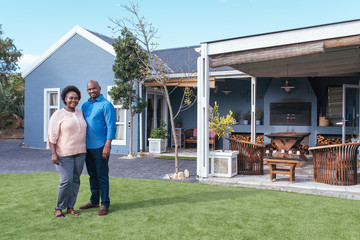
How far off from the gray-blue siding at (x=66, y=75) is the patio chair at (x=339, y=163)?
265 inches

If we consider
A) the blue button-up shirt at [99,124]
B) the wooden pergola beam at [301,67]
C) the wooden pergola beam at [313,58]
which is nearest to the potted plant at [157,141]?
the wooden pergola beam at [301,67]

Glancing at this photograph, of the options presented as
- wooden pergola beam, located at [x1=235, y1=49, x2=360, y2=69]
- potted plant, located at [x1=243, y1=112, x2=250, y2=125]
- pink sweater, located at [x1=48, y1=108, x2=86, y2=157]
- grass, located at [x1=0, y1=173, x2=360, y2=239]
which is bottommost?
grass, located at [x1=0, y1=173, x2=360, y2=239]

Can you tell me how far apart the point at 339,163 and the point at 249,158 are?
1.74 m

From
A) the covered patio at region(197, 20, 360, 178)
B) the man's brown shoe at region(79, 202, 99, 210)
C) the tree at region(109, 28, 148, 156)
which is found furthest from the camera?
the tree at region(109, 28, 148, 156)

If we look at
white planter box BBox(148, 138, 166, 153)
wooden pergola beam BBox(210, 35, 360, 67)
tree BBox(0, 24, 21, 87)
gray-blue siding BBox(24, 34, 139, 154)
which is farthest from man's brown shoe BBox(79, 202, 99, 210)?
tree BBox(0, 24, 21, 87)

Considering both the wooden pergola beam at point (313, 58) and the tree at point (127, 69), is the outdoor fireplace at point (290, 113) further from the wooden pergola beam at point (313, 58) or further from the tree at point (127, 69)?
the tree at point (127, 69)

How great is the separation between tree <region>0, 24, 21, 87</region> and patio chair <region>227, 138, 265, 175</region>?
22.8 meters

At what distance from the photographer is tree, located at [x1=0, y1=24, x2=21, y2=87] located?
23906 mm

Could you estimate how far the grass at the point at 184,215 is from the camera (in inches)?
133

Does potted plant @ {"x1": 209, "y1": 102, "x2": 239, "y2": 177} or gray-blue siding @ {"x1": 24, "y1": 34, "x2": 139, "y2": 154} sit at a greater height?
gray-blue siding @ {"x1": 24, "y1": 34, "x2": 139, "y2": 154}

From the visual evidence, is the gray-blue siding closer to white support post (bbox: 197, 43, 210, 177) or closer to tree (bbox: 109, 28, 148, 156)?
tree (bbox: 109, 28, 148, 156)

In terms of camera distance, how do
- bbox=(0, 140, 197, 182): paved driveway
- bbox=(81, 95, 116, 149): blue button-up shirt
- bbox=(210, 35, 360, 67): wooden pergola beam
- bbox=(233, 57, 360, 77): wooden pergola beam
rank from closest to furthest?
bbox=(81, 95, 116, 149): blue button-up shirt < bbox=(210, 35, 360, 67): wooden pergola beam < bbox=(0, 140, 197, 182): paved driveway < bbox=(233, 57, 360, 77): wooden pergola beam

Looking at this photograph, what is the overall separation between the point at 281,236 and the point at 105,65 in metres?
9.47

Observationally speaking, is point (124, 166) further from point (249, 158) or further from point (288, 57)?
point (288, 57)
